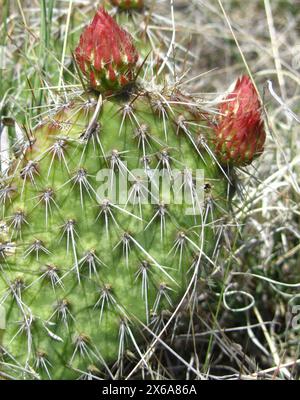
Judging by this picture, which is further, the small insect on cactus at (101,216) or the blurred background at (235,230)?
the blurred background at (235,230)

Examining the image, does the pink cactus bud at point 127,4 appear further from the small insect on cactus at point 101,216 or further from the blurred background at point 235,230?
the small insect on cactus at point 101,216

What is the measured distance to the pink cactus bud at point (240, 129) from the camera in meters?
1.47

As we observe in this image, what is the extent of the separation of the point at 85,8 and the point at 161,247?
3.29 feet

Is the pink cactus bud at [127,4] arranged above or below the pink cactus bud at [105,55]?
below

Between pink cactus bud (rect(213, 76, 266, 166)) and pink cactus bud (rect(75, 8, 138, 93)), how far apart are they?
219mm

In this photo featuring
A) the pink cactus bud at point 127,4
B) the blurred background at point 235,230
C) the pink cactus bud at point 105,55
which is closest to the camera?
the pink cactus bud at point 105,55

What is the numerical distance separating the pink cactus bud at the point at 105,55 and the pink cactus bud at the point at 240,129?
22 centimetres

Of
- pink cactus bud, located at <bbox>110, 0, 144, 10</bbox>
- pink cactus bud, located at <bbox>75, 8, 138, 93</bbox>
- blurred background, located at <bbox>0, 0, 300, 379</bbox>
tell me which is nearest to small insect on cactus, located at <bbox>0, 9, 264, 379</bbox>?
pink cactus bud, located at <bbox>75, 8, 138, 93</bbox>

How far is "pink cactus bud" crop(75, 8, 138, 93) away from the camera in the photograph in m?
1.39

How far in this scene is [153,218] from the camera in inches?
57.2

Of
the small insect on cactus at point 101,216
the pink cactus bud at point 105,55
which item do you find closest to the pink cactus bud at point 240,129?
the small insect on cactus at point 101,216

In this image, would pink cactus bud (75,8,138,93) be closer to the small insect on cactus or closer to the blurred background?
the small insect on cactus

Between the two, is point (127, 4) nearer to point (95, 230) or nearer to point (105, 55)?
point (105, 55)

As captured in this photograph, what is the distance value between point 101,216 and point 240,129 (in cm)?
33
